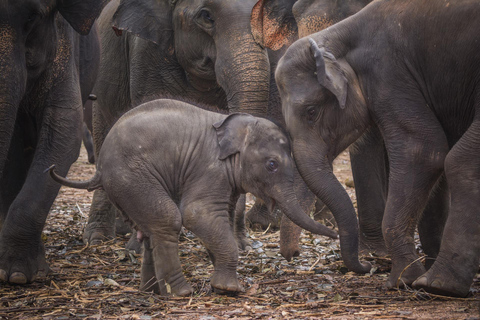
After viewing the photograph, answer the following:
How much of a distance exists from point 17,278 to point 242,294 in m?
1.30

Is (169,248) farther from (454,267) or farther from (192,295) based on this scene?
(454,267)

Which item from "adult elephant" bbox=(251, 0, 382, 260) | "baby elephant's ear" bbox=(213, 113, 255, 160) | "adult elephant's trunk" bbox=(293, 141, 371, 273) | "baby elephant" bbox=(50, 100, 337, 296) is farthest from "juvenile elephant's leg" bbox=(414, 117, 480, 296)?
"adult elephant" bbox=(251, 0, 382, 260)

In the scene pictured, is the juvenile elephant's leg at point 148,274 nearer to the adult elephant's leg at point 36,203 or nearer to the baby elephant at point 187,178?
the baby elephant at point 187,178

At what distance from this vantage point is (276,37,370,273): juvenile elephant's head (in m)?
4.41

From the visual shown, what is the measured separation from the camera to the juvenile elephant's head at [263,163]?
4.32m

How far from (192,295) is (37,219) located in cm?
111

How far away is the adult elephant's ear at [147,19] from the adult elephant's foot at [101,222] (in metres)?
1.42

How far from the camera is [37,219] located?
476 centimetres

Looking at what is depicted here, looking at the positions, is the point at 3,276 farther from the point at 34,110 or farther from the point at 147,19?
the point at 147,19

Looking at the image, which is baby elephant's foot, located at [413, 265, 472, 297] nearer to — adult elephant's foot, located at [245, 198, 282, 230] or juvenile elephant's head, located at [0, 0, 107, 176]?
juvenile elephant's head, located at [0, 0, 107, 176]

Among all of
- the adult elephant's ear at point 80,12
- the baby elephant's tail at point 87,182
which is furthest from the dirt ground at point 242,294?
the adult elephant's ear at point 80,12

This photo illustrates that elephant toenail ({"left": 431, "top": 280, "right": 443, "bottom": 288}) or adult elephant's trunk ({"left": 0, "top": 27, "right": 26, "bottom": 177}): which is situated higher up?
adult elephant's trunk ({"left": 0, "top": 27, "right": 26, "bottom": 177})

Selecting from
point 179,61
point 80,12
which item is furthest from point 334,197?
point 179,61

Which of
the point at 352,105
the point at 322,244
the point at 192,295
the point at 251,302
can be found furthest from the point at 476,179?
the point at 322,244
